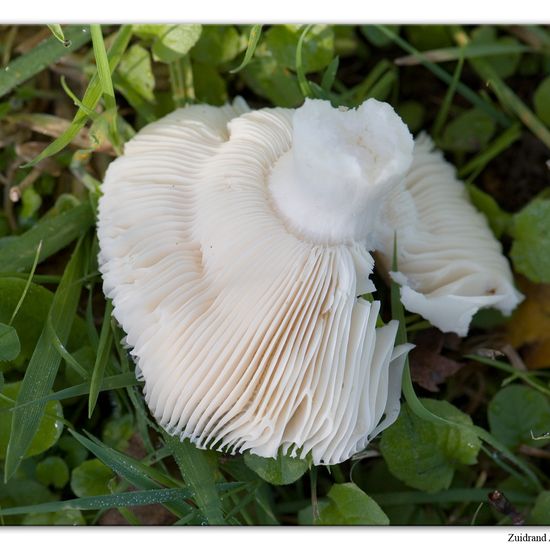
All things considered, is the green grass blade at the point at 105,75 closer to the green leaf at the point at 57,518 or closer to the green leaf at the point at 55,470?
the green leaf at the point at 55,470

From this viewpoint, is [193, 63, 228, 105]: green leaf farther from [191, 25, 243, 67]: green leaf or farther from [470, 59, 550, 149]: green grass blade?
[470, 59, 550, 149]: green grass blade

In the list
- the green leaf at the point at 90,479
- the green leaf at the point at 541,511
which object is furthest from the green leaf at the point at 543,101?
the green leaf at the point at 90,479

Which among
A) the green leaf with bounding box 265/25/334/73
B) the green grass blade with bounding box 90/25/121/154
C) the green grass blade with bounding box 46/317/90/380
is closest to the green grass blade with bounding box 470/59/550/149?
the green leaf with bounding box 265/25/334/73

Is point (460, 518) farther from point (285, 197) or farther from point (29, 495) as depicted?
point (29, 495)

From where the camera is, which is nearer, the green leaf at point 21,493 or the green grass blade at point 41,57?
the green leaf at point 21,493

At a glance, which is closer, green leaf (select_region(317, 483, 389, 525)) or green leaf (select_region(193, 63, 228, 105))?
green leaf (select_region(317, 483, 389, 525))

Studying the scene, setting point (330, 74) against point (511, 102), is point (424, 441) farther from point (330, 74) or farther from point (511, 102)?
point (511, 102)

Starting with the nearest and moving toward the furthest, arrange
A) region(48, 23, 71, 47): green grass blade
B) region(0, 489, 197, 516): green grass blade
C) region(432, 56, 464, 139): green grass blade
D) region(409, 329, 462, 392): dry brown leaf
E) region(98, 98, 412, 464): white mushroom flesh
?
1. region(98, 98, 412, 464): white mushroom flesh
2. region(0, 489, 197, 516): green grass blade
3. region(48, 23, 71, 47): green grass blade
4. region(409, 329, 462, 392): dry brown leaf
5. region(432, 56, 464, 139): green grass blade
